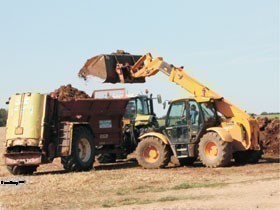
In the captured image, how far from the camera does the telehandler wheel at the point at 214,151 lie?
60.2ft

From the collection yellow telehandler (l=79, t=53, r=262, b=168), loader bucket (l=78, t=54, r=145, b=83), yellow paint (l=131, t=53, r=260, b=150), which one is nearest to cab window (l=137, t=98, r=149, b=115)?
loader bucket (l=78, t=54, r=145, b=83)

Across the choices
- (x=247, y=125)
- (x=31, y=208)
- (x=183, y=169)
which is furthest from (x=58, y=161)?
(x=31, y=208)

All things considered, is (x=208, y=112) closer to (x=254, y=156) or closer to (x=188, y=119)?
(x=188, y=119)

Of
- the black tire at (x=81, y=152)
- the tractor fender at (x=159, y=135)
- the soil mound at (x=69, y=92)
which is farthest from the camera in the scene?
the soil mound at (x=69, y=92)

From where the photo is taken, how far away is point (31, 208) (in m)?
11.5

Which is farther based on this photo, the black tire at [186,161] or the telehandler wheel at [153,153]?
the black tire at [186,161]

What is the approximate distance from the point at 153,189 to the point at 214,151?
5.54m

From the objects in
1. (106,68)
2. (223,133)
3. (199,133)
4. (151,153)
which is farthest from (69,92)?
(223,133)

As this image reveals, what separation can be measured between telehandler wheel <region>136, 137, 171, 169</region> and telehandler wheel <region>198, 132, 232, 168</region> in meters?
1.26

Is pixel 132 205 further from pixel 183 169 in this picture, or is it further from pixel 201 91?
pixel 201 91

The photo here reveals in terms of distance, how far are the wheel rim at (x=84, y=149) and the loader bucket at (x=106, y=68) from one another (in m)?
2.74

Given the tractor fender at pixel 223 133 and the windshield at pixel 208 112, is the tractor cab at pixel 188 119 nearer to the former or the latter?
the windshield at pixel 208 112

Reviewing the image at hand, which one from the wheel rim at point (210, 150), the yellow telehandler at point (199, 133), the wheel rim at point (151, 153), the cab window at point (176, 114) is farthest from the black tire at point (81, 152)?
the wheel rim at point (210, 150)

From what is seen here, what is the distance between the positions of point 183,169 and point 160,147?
4.01 ft
